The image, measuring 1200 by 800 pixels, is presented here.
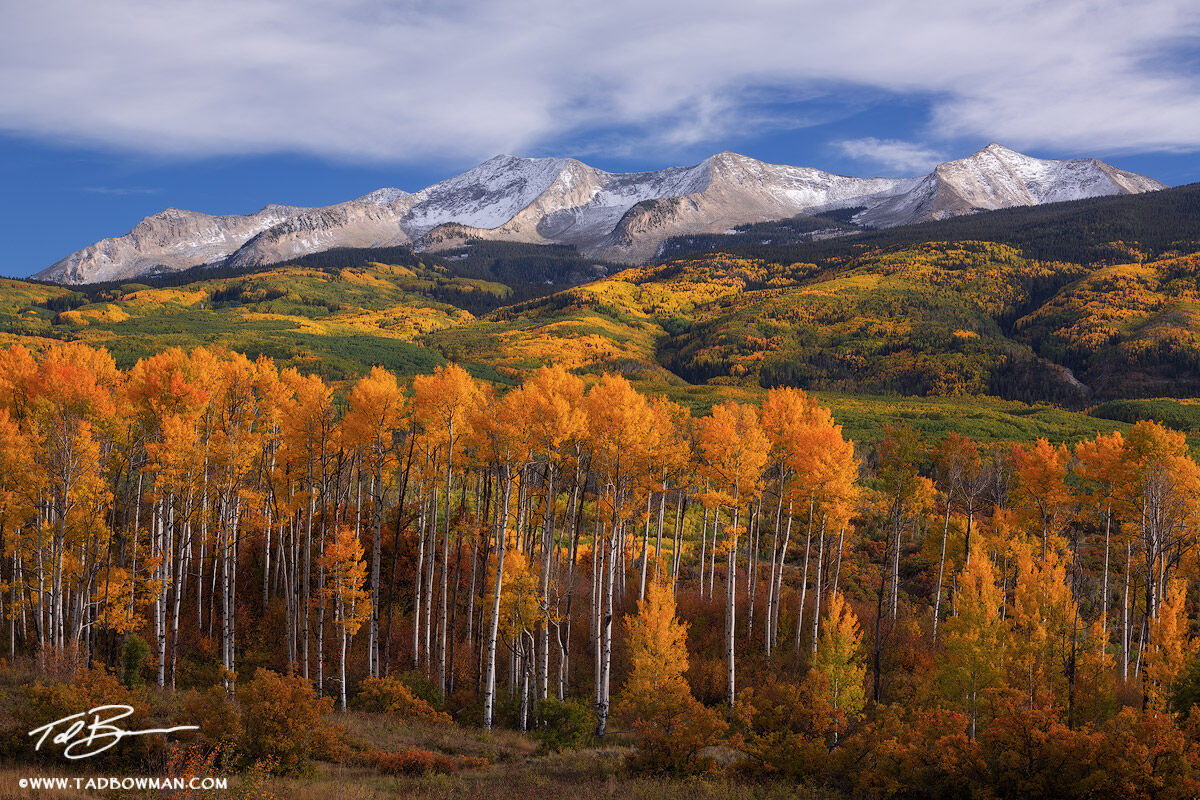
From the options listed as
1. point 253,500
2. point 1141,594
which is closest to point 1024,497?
point 1141,594

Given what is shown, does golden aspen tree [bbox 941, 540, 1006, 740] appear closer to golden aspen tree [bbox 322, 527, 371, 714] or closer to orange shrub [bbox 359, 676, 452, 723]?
orange shrub [bbox 359, 676, 452, 723]

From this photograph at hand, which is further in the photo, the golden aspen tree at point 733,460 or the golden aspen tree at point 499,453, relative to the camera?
the golden aspen tree at point 733,460

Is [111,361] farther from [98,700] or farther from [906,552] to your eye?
[906,552]

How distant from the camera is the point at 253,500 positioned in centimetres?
3312

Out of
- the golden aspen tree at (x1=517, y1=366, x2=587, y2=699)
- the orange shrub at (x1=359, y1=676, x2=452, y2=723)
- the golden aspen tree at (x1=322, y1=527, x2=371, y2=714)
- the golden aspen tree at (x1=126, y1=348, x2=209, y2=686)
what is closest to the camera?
the golden aspen tree at (x1=517, y1=366, x2=587, y2=699)

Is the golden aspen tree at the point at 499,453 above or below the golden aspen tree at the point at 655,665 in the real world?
above

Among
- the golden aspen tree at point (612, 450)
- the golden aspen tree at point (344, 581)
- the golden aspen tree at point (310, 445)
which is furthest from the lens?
the golden aspen tree at point (310, 445)

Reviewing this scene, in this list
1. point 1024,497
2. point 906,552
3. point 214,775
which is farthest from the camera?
point 906,552

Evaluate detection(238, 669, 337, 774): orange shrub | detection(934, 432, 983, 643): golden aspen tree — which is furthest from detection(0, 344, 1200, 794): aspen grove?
detection(238, 669, 337, 774): orange shrub

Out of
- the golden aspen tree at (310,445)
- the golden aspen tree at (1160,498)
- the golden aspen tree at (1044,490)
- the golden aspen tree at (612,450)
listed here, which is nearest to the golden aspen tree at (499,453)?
the golden aspen tree at (612,450)

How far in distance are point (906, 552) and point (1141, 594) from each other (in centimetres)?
2249

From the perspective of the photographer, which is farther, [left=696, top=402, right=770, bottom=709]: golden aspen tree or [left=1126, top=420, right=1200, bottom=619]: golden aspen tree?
[left=696, top=402, right=770, bottom=709]: golden aspen tree

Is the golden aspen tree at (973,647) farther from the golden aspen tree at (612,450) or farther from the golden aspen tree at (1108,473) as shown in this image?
the golden aspen tree at (612,450)

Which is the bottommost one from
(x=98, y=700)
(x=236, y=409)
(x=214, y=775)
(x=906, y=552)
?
(x=906, y=552)
